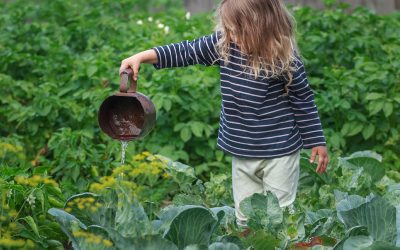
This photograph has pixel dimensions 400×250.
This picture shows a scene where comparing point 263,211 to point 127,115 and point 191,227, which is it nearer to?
point 191,227

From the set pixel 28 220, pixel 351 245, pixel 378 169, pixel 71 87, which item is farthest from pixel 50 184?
pixel 71 87

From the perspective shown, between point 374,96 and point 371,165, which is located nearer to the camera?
point 371,165

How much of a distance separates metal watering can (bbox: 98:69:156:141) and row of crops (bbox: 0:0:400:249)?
14 cm

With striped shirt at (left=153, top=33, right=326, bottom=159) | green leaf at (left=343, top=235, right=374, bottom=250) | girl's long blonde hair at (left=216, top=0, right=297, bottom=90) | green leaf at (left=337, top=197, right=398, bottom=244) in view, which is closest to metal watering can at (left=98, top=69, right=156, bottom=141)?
striped shirt at (left=153, top=33, right=326, bottom=159)

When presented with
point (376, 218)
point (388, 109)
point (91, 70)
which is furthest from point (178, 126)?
point (376, 218)

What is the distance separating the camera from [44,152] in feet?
20.4

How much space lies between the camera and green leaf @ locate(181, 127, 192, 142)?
598 centimetres

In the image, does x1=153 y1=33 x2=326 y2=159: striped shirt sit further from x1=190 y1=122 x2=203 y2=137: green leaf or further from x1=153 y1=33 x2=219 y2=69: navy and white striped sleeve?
x1=190 y1=122 x2=203 y2=137: green leaf

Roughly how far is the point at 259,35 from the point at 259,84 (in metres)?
0.24

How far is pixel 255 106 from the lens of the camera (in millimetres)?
4344

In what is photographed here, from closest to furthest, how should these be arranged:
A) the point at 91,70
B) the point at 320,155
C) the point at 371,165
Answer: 1. the point at 320,155
2. the point at 371,165
3. the point at 91,70

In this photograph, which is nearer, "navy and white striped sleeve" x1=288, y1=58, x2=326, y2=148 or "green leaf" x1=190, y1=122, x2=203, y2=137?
"navy and white striped sleeve" x1=288, y1=58, x2=326, y2=148

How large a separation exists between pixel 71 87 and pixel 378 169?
2502 millimetres

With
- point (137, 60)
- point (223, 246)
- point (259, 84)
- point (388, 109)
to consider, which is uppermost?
point (137, 60)
